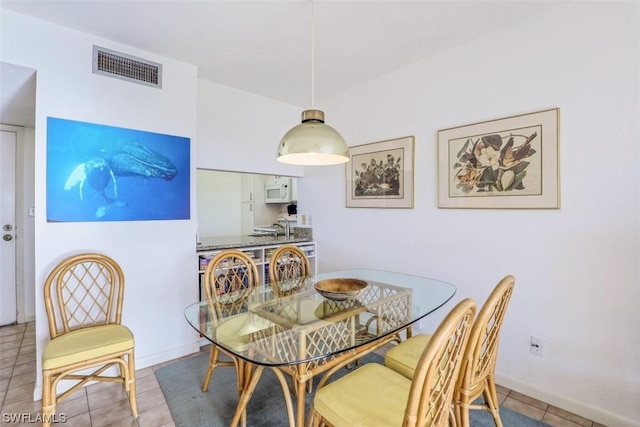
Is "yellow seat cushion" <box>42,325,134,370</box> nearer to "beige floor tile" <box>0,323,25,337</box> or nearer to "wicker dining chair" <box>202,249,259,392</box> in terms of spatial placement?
"wicker dining chair" <box>202,249,259,392</box>

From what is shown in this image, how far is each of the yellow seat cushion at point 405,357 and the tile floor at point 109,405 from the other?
84 cm

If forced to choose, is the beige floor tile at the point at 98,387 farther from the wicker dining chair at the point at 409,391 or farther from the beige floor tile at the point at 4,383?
the wicker dining chair at the point at 409,391

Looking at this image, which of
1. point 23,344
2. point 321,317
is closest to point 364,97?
point 321,317

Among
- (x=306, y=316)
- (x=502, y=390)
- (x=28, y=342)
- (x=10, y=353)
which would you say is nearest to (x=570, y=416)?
(x=502, y=390)

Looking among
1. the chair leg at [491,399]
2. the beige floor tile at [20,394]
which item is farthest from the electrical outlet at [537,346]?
the beige floor tile at [20,394]

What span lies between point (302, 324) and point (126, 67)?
Result: 2325 mm

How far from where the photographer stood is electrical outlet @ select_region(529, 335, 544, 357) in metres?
2.00

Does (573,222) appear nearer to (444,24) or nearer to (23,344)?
(444,24)

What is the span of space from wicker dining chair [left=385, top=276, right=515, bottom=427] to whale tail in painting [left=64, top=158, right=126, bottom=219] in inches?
87.4

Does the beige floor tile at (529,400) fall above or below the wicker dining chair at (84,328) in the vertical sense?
below

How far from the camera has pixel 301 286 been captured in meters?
2.30

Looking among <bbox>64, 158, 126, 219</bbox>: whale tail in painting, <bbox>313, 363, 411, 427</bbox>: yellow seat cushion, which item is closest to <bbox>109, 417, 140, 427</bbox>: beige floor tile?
<bbox>313, 363, 411, 427</bbox>: yellow seat cushion

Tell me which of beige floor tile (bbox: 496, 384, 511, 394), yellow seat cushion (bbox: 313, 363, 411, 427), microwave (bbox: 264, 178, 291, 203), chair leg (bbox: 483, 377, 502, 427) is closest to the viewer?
yellow seat cushion (bbox: 313, 363, 411, 427)

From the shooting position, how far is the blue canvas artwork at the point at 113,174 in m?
2.05
